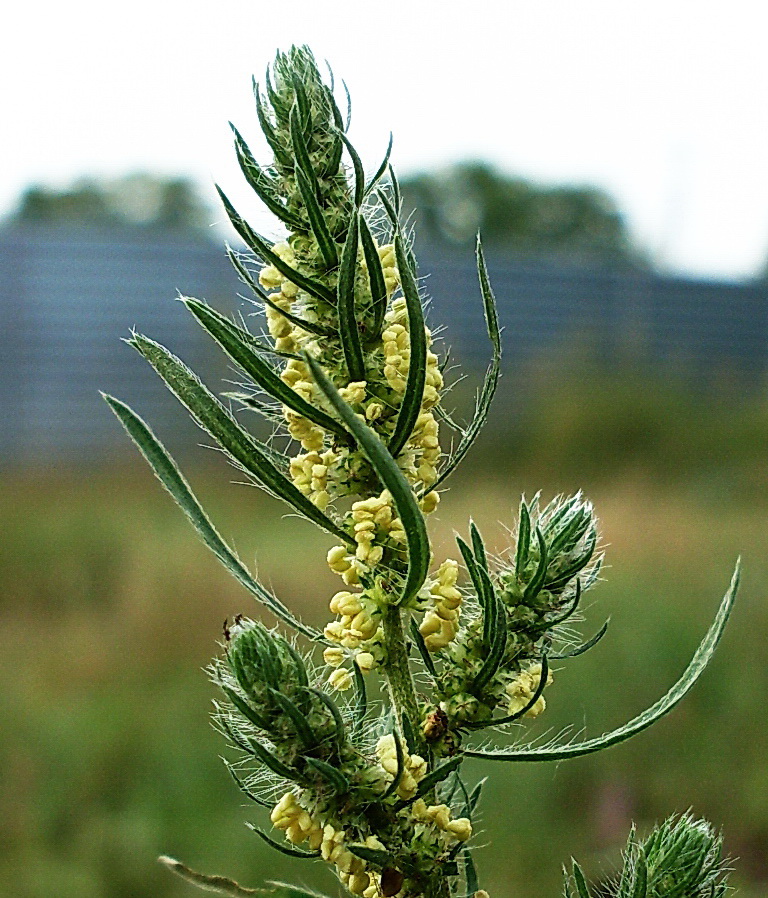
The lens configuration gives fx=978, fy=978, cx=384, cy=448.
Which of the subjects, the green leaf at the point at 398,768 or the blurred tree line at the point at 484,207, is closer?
the green leaf at the point at 398,768

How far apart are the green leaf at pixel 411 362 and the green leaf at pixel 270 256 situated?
0.26 feet

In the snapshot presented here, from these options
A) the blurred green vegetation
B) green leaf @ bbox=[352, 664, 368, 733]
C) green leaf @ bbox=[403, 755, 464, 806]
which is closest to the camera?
green leaf @ bbox=[403, 755, 464, 806]

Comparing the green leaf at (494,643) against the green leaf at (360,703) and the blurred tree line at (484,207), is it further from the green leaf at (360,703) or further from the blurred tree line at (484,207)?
the blurred tree line at (484,207)

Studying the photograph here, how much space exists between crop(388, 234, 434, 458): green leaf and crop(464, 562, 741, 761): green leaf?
254 mm

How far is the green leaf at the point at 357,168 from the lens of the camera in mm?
777

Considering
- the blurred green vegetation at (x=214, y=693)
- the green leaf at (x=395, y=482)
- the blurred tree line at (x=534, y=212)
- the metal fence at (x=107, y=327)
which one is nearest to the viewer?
the green leaf at (x=395, y=482)

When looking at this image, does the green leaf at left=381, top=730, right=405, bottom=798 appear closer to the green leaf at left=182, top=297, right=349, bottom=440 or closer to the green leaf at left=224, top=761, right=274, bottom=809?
the green leaf at left=224, top=761, right=274, bottom=809

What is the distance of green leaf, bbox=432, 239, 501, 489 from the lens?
838mm


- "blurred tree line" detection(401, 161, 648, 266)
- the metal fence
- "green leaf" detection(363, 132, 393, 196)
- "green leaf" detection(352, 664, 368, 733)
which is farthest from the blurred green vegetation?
"blurred tree line" detection(401, 161, 648, 266)

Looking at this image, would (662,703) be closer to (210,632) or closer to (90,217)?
(210,632)

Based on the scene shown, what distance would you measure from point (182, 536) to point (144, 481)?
14.0 ft

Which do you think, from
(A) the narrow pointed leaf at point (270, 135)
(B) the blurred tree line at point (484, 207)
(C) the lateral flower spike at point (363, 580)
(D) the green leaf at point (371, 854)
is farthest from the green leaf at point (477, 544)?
(B) the blurred tree line at point (484, 207)

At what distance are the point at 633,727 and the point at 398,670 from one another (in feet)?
0.63

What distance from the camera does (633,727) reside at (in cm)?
78
